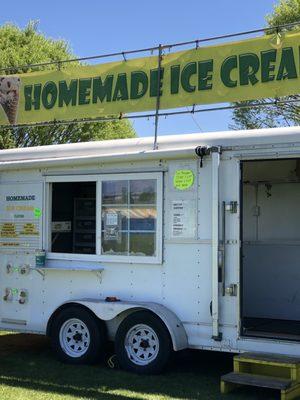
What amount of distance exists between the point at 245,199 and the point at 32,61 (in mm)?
13775

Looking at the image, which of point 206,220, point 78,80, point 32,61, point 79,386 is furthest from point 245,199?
point 32,61

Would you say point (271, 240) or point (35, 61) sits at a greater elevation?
point (35, 61)

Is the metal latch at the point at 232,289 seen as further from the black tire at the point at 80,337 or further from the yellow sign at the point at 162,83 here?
the yellow sign at the point at 162,83

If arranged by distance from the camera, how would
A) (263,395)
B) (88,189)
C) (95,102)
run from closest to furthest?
(263,395), (95,102), (88,189)

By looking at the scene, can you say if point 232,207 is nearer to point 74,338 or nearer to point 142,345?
point 142,345

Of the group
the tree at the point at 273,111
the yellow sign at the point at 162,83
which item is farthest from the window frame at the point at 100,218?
the tree at the point at 273,111

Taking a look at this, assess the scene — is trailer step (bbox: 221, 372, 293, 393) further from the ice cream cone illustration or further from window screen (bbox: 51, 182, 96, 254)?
the ice cream cone illustration

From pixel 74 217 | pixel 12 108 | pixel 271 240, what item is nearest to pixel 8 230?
pixel 74 217

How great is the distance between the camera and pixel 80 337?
7.17 meters

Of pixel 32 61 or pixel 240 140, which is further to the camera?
pixel 32 61

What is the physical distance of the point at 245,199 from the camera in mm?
8633

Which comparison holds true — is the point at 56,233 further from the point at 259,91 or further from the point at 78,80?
the point at 259,91

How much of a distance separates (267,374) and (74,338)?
8.00 ft

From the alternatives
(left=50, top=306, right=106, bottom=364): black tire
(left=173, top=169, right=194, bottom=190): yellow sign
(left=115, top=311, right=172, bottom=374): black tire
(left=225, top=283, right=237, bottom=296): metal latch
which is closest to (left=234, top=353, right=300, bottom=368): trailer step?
(left=225, top=283, right=237, bottom=296): metal latch
